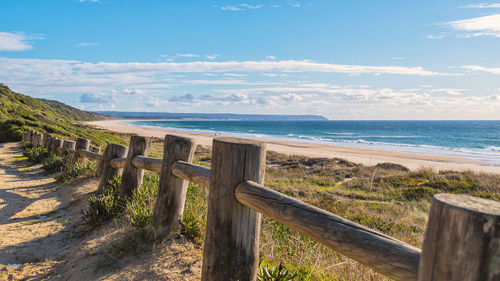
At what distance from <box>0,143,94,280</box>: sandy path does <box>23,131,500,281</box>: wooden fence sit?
1.06 metres

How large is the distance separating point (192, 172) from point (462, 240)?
7.47 ft

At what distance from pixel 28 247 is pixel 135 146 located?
1.73 metres

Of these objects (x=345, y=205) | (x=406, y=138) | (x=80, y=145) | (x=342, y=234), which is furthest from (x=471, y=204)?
(x=406, y=138)

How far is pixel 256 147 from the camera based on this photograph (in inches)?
91.3

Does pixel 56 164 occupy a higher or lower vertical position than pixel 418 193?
higher

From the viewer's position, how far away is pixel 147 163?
414 centimetres

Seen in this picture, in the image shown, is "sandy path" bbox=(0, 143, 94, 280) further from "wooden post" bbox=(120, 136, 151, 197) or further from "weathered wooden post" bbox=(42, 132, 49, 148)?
"weathered wooden post" bbox=(42, 132, 49, 148)

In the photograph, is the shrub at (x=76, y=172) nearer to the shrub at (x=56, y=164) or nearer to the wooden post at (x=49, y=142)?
the shrub at (x=56, y=164)

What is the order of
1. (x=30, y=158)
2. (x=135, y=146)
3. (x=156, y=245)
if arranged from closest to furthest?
1. (x=156, y=245)
2. (x=135, y=146)
3. (x=30, y=158)

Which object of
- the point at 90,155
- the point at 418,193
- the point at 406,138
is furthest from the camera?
the point at 406,138

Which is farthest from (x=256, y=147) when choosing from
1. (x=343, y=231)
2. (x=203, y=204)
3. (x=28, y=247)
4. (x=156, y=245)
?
(x=28, y=247)

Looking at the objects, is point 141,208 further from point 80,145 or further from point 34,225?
point 80,145

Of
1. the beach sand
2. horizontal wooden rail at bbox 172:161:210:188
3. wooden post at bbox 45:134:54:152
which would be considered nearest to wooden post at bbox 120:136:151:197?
horizontal wooden rail at bbox 172:161:210:188

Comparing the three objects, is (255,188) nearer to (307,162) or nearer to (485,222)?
(485,222)
